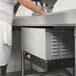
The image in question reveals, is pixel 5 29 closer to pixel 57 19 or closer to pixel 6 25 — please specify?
pixel 6 25

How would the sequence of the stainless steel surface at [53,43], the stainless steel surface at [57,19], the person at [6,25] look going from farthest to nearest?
the person at [6,25], the stainless steel surface at [53,43], the stainless steel surface at [57,19]

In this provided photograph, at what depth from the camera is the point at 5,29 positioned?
134cm

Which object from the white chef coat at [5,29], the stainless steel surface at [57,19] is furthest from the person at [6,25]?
the stainless steel surface at [57,19]

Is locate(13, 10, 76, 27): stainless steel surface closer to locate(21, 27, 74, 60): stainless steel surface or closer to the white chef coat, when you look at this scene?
locate(21, 27, 74, 60): stainless steel surface

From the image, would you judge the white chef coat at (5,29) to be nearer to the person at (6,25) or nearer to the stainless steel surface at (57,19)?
the person at (6,25)

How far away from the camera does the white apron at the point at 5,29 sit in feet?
4.38

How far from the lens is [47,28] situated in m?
1.00

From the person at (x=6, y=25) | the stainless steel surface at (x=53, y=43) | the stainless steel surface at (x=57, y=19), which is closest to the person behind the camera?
the stainless steel surface at (x=57, y=19)

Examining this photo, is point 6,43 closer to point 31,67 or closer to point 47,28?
point 47,28

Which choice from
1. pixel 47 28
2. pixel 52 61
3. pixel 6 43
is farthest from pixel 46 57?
pixel 6 43

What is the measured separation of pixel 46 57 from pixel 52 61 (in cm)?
5

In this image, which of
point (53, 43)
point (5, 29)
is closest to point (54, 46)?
point (53, 43)

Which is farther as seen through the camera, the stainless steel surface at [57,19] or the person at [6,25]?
the person at [6,25]

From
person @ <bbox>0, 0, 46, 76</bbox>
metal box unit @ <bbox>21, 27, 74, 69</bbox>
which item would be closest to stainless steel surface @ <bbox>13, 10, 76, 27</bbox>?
metal box unit @ <bbox>21, 27, 74, 69</bbox>
